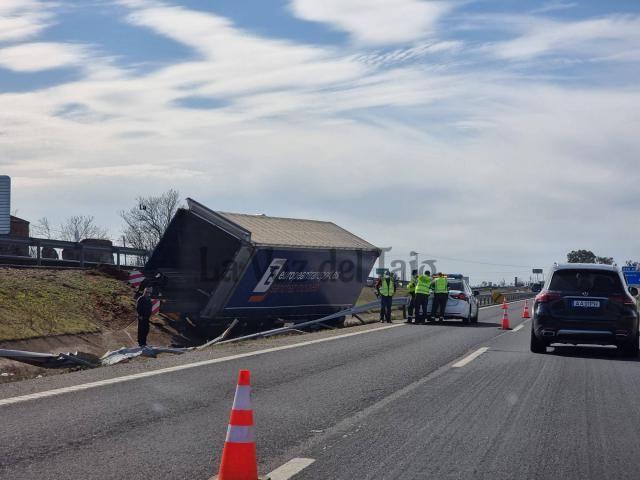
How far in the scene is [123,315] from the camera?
2498 centimetres

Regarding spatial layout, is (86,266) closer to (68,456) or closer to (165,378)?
(165,378)

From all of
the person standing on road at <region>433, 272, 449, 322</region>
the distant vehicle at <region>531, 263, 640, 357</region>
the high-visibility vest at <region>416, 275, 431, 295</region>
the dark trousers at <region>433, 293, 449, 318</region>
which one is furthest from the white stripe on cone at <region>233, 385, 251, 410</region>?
the dark trousers at <region>433, 293, 449, 318</region>

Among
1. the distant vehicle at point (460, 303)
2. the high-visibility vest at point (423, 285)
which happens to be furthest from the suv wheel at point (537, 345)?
the distant vehicle at point (460, 303)

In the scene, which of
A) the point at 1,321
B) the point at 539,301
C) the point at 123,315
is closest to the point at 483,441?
the point at 539,301

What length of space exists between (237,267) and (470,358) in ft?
29.9

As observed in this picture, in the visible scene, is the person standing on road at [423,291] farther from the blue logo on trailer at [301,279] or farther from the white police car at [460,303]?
the blue logo on trailer at [301,279]

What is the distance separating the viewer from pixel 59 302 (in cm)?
2309

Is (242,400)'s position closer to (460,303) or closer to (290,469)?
(290,469)

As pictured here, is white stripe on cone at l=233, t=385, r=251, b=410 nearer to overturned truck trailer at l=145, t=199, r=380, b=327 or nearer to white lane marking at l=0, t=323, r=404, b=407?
white lane marking at l=0, t=323, r=404, b=407

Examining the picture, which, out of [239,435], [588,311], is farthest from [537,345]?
[239,435]

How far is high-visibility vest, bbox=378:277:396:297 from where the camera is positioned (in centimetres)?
2648

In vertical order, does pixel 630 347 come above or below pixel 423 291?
below

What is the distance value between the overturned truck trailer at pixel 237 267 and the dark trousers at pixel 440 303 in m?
3.51

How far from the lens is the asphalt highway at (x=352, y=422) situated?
638cm
